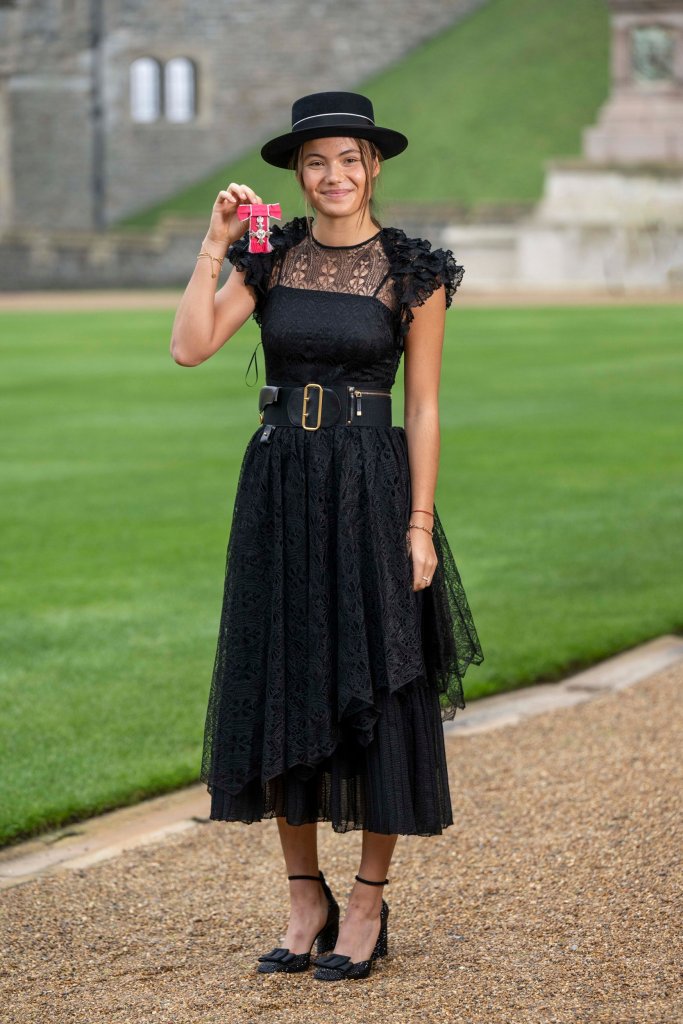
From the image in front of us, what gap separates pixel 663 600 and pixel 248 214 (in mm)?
4768

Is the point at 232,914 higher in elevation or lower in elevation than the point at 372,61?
lower

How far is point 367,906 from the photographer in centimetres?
389

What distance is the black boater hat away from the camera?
381 cm

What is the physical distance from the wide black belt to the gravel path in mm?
1267

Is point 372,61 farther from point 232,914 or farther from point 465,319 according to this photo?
point 232,914

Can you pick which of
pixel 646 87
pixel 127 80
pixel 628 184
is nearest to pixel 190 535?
pixel 628 184

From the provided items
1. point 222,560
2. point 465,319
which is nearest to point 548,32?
point 465,319

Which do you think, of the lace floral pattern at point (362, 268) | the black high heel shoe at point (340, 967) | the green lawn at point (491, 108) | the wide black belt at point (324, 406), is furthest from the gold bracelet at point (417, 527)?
the green lawn at point (491, 108)

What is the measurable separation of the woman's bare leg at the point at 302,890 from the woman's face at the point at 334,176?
4.72 ft

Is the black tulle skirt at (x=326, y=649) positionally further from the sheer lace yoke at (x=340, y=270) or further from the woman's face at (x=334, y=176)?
the woman's face at (x=334, y=176)

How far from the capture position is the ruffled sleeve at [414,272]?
3791mm

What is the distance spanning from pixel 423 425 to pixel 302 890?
3.75 feet

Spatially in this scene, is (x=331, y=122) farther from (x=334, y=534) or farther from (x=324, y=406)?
(x=334, y=534)

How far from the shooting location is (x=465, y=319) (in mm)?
24172
